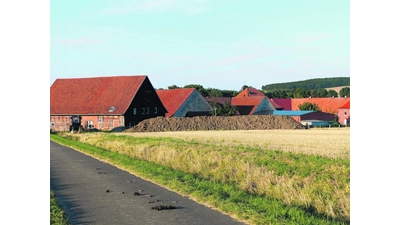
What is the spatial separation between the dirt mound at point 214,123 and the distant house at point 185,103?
5.60 m

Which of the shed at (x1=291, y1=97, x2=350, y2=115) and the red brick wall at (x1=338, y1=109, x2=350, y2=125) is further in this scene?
the shed at (x1=291, y1=97, x2=350, y2=115)

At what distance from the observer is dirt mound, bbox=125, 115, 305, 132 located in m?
68.5

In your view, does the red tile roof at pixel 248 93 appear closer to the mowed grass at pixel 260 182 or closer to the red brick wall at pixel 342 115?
the red brick wall at pixel 342 115

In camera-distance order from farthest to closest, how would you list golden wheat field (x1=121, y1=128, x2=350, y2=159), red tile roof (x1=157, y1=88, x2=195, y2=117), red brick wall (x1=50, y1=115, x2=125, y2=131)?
red tile roof (x1=157, y1=88, x2=195, y2=117) → red brick wall (x1=50, y1=115, x2=125, y2=131) → golden wheat field (x1=121, y1=128, x2=350, y2=159)

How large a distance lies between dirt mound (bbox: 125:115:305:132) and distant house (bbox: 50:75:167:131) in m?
2.84

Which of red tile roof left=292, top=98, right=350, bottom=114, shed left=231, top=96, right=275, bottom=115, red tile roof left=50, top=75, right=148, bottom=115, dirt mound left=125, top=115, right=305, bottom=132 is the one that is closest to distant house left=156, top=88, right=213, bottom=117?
dirt mound left=125, top=115, right=305, bottom=132

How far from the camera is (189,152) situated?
74.8 ft

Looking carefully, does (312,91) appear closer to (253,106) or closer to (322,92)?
(322,92)

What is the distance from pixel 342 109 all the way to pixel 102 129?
49.4 m

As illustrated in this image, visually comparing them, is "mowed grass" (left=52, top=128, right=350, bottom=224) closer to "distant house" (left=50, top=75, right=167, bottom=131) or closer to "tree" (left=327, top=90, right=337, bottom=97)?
"distant house" (left=50, top=75, right=167, bottom=131)

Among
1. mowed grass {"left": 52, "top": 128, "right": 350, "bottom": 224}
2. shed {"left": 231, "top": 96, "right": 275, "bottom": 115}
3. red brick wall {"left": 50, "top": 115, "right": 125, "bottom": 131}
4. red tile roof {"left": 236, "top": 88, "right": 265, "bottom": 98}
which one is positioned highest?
red tile roof {"left": 236, "top": 88, "right": 265, "bottom": 98}

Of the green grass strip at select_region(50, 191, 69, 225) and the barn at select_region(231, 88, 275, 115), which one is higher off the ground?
the barn at select_region(231, 88, 275, 115)

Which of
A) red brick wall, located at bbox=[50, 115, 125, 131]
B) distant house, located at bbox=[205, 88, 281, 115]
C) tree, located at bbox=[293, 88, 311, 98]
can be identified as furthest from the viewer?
tree, located at bbox=[293, 88, 311, 98]
